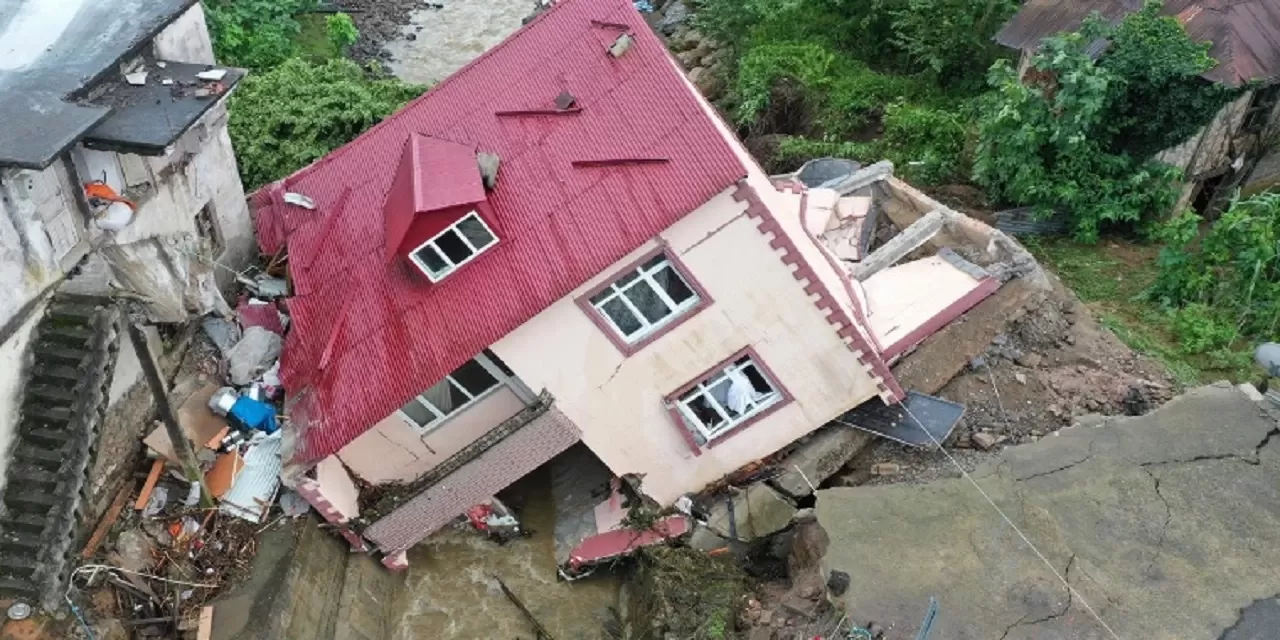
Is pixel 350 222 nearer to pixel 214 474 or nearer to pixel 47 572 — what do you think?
pixel 214 474

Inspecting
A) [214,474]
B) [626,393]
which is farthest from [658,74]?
[214,474]

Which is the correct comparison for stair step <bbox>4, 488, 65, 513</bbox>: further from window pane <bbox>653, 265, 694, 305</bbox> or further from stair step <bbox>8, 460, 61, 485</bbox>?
window pane <bbox>653, 265, 694, 305</bbox>

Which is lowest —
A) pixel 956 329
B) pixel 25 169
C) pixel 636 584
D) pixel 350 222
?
pixel 636 584

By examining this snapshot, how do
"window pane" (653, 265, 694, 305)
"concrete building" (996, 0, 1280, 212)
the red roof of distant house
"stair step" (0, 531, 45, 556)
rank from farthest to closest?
1. "concrete building" (996, 0, 1280, 212)
2. "window pane" (653, 265, 694, 305)
3. the red roof of distant house
4. "stair step" (0, 531, 45, 556)

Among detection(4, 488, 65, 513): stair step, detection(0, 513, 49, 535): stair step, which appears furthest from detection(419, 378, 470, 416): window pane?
detection(0, 513, 49, 535): stair step

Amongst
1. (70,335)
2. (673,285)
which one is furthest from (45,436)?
(673,285)

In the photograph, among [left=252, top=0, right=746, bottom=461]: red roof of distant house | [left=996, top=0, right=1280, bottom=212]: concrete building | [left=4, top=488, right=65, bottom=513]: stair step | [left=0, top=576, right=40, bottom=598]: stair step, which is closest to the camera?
[left=0, top=576, right=40, bottom=598]: stair step

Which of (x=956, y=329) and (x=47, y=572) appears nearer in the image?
(x=47, y=572)
